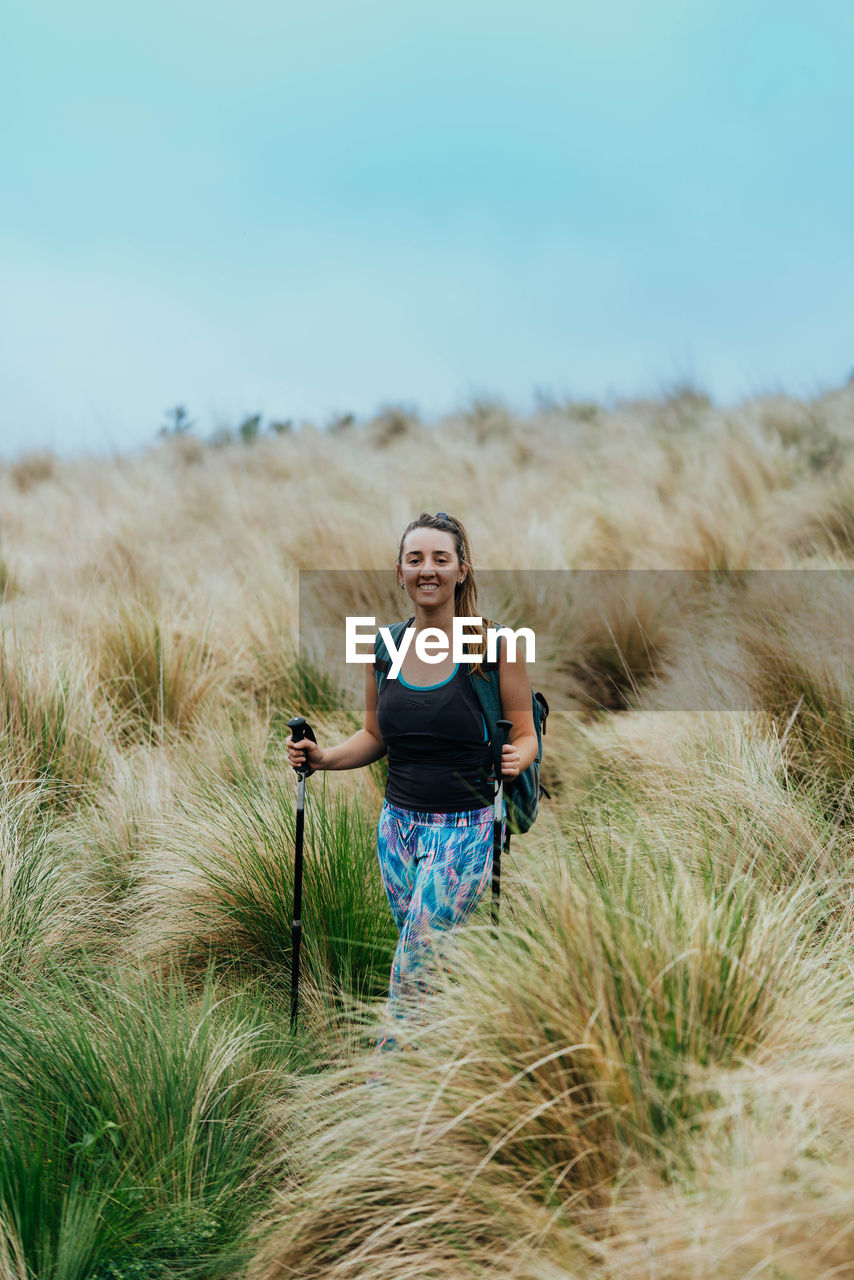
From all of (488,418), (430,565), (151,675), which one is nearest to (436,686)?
(430,565)

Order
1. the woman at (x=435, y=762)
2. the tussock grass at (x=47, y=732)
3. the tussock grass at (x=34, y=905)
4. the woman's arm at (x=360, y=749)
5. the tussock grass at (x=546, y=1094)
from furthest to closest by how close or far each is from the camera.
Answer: the tussock grass at (x=47, y=732) < the tussock grass at (x=34, y=905) < the woman's arm at (x=360, y=749) < the woman at (x=435, y=762) < the tussock grass at (x=546, y=1094)

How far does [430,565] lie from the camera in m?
3.09

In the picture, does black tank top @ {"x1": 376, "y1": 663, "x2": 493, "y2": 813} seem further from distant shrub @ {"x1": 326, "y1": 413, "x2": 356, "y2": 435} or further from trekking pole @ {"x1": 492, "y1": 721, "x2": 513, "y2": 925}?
distant shrub @ {"x1": 326, "y1": 413, "x2": 356, "y2": 435}

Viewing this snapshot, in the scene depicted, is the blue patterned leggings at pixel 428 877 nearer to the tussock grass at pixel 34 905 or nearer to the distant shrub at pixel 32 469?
the tussock grass at pixel 34 905

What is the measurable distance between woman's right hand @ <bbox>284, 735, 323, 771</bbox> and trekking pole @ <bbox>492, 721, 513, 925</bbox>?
57cm

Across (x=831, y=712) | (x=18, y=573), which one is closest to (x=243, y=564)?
(x=18, y=573)

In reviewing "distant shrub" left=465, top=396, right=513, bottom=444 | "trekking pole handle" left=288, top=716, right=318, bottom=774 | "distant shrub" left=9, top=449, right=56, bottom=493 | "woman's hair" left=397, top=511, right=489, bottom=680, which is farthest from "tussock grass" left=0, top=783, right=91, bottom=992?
"distant shrub" left=465, top=396, right=513, bottom=444

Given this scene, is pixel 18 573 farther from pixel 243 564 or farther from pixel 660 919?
pixel 660 919

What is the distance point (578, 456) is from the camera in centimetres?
1355

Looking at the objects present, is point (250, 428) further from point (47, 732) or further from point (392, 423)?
point (47, 732)

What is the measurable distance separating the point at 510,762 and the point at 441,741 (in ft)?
0.81

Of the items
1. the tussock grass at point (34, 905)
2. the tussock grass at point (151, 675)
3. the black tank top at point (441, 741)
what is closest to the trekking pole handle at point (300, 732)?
the black tank top at point (441, 741)

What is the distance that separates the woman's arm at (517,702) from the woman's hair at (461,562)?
0.06 meters

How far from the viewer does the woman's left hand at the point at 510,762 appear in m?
2.91
